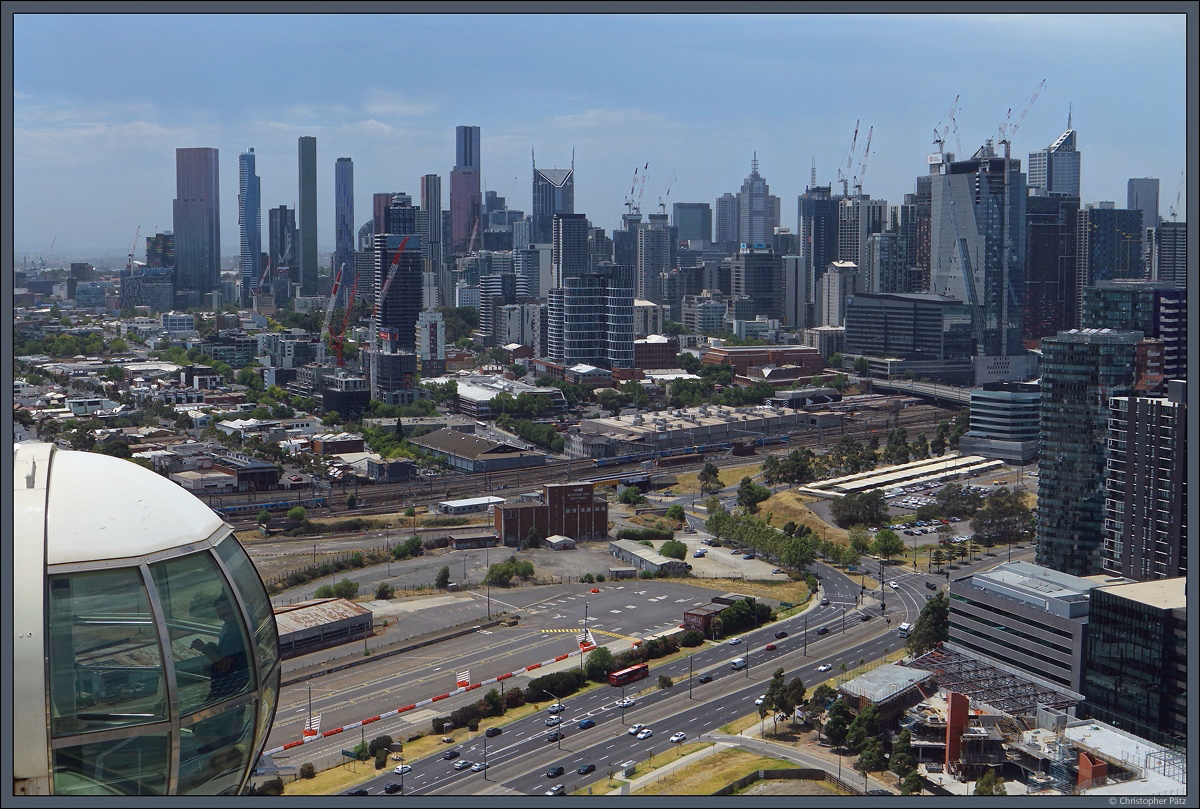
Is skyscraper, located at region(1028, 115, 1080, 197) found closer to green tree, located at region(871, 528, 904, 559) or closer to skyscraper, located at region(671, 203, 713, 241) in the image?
skyscraper, located at region(671, 203, 713, 241)

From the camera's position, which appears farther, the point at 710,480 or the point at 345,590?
the point at 710,480

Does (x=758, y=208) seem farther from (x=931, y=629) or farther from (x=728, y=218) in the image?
(x=931, y=629)

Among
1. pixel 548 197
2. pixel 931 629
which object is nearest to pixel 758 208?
pixel 548 197

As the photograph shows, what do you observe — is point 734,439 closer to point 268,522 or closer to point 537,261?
point 268,522

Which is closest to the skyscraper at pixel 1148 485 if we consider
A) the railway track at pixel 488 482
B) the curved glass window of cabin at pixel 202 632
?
the railway track at pixel 488 482

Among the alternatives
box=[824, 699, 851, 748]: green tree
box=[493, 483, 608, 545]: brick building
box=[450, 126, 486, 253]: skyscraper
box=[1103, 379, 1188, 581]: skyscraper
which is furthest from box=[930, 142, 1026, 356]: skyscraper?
box=[450, 126, 486, 253]: skyscraper
